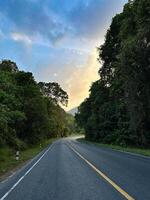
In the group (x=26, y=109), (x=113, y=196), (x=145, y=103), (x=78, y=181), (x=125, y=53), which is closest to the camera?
(x=113, y=196)

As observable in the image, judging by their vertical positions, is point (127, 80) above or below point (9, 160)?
above

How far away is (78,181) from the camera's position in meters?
14.5

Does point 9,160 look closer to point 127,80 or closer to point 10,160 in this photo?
point 10,160

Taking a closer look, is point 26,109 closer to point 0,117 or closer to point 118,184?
point 0,117

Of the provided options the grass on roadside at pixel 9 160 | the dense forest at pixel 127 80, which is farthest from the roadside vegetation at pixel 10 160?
the dense forest at pixel 127 80

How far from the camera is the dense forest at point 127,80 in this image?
1500 inches

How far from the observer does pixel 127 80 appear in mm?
40750

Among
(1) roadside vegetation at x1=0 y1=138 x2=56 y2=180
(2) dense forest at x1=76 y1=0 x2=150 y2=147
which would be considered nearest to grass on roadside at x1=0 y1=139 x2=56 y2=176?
(1) roadside vegetation at x1=0 y1=138 x2=56 y2=180

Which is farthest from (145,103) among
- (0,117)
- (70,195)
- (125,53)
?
(70,195)

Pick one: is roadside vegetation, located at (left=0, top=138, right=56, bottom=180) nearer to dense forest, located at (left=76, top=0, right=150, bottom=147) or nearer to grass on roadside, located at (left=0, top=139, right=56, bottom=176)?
grass on roadside, located at (left=0, top=139, right=56, bottom=176)

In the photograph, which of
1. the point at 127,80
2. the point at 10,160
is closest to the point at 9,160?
the point at 10,160

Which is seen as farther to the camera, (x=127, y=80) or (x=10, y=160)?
(x=127, y=80)

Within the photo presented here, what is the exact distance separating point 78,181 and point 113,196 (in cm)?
397

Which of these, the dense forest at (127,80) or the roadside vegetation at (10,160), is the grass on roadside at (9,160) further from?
the dense forest at (127,80)
